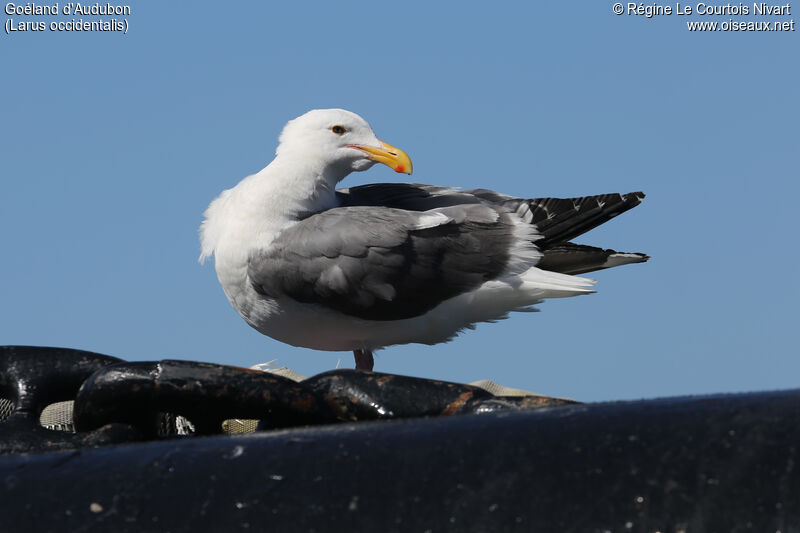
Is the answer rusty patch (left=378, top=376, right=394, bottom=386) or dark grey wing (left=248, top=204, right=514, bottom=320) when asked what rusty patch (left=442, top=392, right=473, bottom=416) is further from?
dark grey wing (left=248, top=204, right=514, bottom=320)

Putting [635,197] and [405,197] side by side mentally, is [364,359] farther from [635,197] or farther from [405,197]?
[635,197]

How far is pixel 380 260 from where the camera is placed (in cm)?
747

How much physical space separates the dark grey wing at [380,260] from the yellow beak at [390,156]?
476 millimetres

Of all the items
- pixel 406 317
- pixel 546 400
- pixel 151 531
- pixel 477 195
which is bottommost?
pixel 151 531

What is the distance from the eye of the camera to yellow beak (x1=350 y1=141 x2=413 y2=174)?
321 inches

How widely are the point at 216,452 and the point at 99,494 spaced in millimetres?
238

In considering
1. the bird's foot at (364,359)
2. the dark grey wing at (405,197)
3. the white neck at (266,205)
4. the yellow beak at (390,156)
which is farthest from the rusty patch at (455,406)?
the yellow beak at (390,156)

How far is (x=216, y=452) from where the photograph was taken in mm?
2293

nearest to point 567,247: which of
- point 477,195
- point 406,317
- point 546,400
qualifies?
point 477,195

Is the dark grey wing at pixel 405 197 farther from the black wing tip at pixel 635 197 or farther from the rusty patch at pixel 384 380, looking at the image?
the rusty patch at pixel 384 380

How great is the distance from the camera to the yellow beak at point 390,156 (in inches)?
321

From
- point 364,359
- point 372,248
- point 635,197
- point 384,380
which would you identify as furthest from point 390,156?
point 384,380

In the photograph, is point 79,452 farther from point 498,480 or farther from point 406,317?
point 406,317

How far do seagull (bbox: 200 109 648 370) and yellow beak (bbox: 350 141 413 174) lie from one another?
10 millimetres
